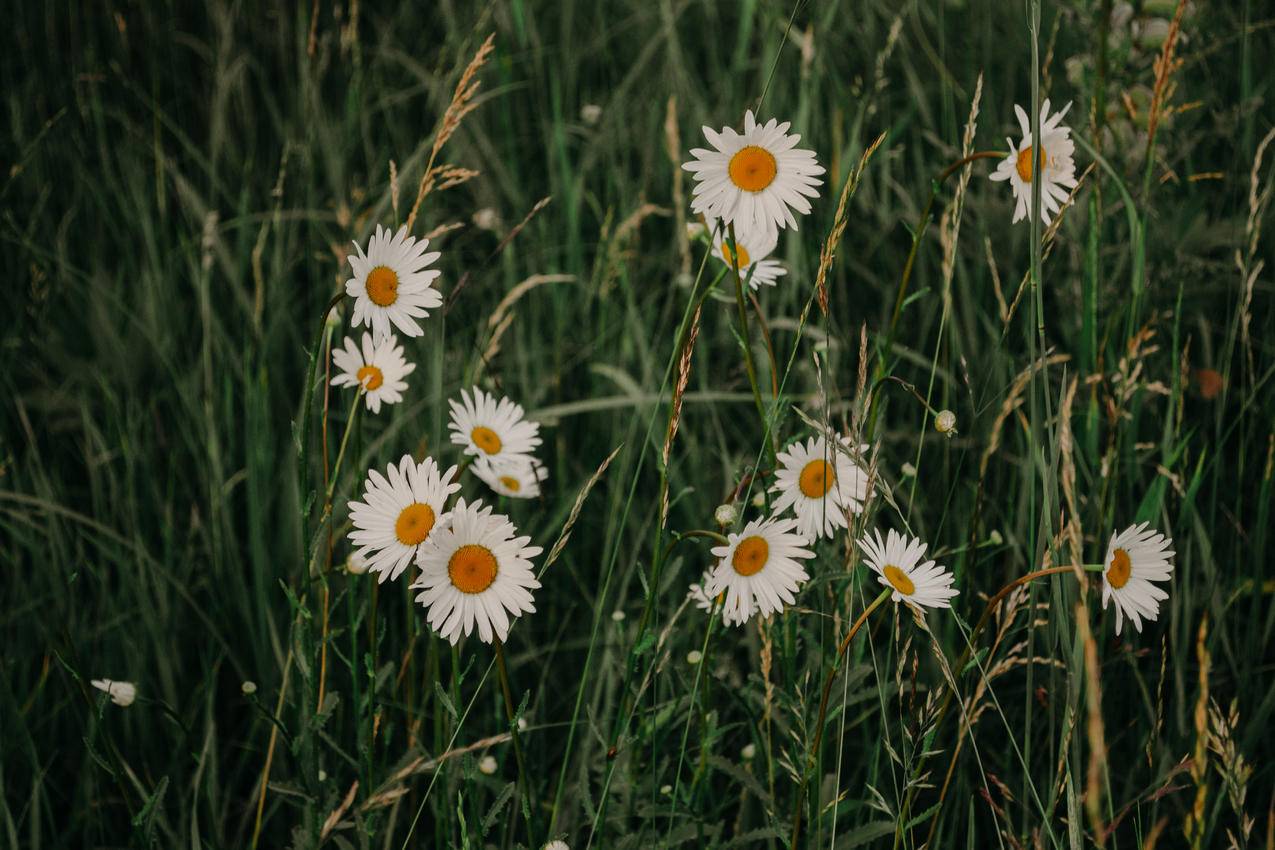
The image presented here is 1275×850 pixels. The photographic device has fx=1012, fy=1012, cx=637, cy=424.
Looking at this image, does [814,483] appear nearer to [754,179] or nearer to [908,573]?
[908,573]

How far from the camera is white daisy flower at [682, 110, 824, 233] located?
992 mm

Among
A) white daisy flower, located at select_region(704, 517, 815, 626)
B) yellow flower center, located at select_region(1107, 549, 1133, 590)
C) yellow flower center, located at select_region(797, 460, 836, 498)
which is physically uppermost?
yellow flower center, located at select_region(797, 460, 836, 498)

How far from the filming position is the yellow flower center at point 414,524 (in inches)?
35.9

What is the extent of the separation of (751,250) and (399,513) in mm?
491

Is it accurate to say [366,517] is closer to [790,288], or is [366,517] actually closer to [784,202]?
[784,202]

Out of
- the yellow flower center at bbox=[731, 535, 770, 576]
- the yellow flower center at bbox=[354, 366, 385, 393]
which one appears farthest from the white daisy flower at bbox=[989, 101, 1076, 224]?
the yellow flower center at bbox=[354, 366, 385, 393]

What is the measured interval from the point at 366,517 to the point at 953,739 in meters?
0.81

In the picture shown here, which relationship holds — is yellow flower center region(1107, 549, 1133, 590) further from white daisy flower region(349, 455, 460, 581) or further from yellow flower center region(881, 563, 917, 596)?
white daisy flower region(349, 455, 460, 581)

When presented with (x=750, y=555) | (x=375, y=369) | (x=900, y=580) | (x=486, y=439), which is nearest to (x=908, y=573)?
(x=900, y=580)

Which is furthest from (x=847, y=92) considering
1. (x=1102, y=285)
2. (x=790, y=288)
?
(x=1102, y=285)

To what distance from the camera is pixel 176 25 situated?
274 cm

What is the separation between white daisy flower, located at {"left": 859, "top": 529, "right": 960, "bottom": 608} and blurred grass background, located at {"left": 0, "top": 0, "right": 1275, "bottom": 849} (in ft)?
0.17

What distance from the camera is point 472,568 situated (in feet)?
3.01

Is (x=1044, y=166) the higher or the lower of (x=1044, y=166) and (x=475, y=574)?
the higher
